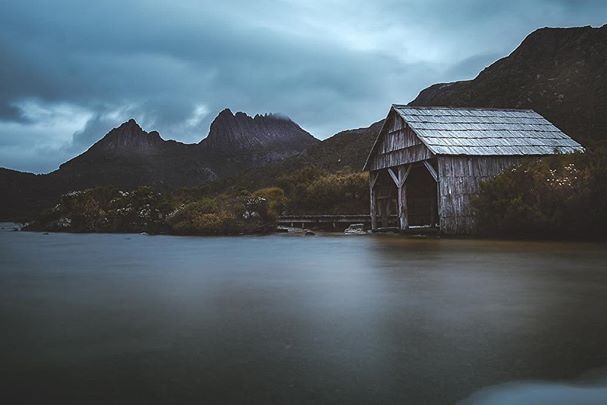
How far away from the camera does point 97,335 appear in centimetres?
468

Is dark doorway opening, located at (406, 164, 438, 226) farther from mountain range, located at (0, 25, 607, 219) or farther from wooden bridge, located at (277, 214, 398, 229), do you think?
mountain range, located at (0, 25, 607, 219)

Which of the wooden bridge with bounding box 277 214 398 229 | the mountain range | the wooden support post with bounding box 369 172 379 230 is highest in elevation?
the mountain range

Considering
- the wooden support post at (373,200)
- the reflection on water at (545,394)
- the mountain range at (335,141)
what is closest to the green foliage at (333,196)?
the wooden support post at (373,200)

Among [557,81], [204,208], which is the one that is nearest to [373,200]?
[204,208]

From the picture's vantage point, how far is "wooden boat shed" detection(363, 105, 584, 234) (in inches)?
795

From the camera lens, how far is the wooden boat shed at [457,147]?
2019 centimetres

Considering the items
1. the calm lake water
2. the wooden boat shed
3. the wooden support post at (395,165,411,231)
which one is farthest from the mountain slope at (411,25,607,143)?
the calm lake water

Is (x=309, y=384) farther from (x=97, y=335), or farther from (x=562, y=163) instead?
(x=562, y=163)

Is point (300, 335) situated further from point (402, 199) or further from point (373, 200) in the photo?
point (373, 200)

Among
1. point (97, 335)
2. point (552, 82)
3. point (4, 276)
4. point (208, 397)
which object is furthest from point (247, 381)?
point (552, 82)

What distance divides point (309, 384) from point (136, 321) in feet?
Result: 9.33

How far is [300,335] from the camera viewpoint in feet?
15.0

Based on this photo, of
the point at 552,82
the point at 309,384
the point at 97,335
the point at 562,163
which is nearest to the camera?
A: the point at 309,384

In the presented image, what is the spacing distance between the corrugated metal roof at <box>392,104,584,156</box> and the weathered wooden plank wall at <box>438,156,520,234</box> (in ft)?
1.62
